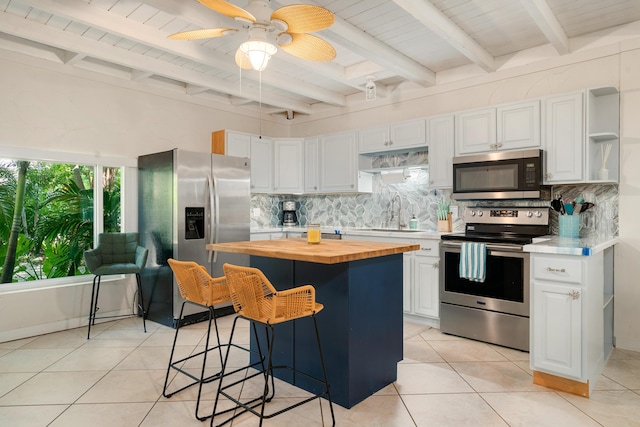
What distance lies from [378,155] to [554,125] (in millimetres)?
2018

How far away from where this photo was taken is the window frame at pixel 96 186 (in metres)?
3.81

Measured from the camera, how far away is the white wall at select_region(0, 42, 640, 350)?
344 cm

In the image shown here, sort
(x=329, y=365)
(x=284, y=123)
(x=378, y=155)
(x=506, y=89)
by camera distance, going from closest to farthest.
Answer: (x=329, y=365)
(x=506, y=89)
(x=378, y=155)
(x=284, y=123)

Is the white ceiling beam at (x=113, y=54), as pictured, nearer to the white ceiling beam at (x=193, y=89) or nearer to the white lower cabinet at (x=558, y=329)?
the white ceiling beam at (x=193, y=89)

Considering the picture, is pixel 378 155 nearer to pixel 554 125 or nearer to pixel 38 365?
pixel 554 125

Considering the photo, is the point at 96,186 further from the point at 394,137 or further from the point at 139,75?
the point at 394,137

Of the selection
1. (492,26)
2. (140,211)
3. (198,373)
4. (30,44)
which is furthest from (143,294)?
(492,26)

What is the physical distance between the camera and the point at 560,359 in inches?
103

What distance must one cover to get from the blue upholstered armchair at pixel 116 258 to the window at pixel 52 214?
0.31 metres

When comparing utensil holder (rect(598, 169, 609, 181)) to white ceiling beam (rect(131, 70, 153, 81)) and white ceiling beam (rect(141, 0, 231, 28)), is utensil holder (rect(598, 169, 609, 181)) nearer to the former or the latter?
white ceiling beam (rect(141, 0, 231, 28))

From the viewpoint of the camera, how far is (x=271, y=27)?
2.49m

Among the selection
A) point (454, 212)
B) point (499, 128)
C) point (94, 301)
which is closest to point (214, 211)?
point (94, 301)

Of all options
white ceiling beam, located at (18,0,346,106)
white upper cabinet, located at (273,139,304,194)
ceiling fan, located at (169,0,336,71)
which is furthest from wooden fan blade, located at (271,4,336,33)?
white upper cabinet, located at (273,139,304,194)

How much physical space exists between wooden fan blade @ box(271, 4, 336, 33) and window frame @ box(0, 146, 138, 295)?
285 cm
